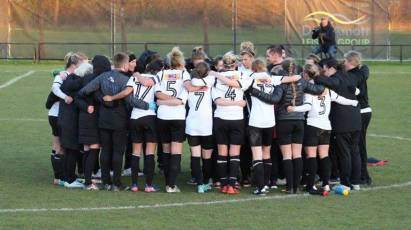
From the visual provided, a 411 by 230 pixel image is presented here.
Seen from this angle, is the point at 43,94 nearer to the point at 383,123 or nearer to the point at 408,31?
the point at 383,123

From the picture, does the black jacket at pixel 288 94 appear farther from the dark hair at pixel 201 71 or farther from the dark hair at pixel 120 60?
the dark hair at pixel 120 60

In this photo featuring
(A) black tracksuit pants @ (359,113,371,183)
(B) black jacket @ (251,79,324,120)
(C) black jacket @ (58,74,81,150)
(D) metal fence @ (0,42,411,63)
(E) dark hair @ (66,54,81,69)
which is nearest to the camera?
(B) black jacket @ (251,79,324,120)

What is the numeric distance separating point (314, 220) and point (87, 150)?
11.9 ft

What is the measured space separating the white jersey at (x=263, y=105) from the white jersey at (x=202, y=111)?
591 mm

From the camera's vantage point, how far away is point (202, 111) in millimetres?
11977

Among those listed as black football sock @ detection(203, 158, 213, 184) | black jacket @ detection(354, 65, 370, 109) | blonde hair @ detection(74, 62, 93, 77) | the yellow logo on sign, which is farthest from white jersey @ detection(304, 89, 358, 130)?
the yellow logo on sign

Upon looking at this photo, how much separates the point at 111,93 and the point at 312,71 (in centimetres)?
270

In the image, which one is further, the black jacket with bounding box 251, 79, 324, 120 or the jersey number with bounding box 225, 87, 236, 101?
the jersey number with bounding box 225, 87, 236, 101

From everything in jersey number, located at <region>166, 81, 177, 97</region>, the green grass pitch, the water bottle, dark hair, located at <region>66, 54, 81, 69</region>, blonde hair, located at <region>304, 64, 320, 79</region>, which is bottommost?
the green grass pitch

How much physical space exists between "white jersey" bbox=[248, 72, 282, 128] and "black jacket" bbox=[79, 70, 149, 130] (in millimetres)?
1448

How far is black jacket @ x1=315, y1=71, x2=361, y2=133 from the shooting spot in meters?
12.1

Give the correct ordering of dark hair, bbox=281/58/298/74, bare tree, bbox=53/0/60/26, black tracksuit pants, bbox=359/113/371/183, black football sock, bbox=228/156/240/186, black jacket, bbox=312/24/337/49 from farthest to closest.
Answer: bare tree, bbox=53/0/60/26 < black jacket, bbox=312/24/337/49 < black tracksuit pants, bbox=359/113/371/183 < black football sock, bbox=228/156/240/186 < dark hair, bbox=281/58/298/74

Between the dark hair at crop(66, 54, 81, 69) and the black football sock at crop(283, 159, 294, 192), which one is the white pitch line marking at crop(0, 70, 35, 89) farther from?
the black football sock at crop(283, 159, 294, 192)

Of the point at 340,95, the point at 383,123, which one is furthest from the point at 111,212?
the point at 383,123
